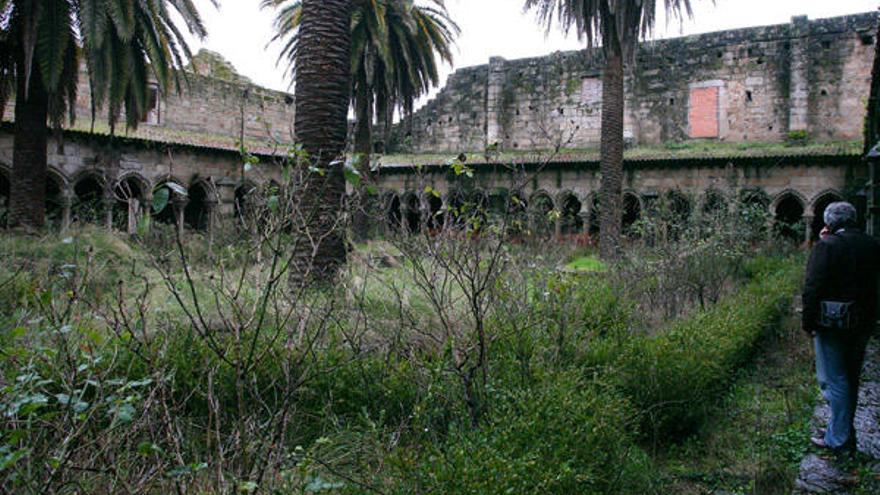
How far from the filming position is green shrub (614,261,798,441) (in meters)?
4.84

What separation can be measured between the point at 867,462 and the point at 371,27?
47.8 ft

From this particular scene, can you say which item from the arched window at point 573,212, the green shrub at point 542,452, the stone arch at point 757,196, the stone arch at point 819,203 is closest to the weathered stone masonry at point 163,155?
the arched window at point 573,212

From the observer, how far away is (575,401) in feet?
12.1

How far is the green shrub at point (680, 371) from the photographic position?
15.9 feet

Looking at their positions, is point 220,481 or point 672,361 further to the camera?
point 672,361

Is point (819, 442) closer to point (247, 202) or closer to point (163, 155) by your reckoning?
→ point (247, 202)

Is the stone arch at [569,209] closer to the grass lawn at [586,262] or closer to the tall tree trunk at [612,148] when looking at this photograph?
the grass lawn at [586,262]

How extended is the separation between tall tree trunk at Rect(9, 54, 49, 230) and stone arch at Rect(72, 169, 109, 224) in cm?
189

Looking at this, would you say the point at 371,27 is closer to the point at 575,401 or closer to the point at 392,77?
the point at 392,77

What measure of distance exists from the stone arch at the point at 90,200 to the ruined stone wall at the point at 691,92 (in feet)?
25.2

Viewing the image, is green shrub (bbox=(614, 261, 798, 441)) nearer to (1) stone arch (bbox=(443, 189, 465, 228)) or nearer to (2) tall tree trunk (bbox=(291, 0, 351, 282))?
(1) stone arch (bbox=(443, 189, 465, 228))

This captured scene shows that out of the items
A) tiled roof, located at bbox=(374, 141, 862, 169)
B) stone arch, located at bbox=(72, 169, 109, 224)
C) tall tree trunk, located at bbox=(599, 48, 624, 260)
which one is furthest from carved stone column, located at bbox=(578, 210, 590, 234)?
stone arch, located at bbox=(72, 169, 109, 224)

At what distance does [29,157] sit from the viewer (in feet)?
36.8

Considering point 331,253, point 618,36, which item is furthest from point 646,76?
point 331,253
